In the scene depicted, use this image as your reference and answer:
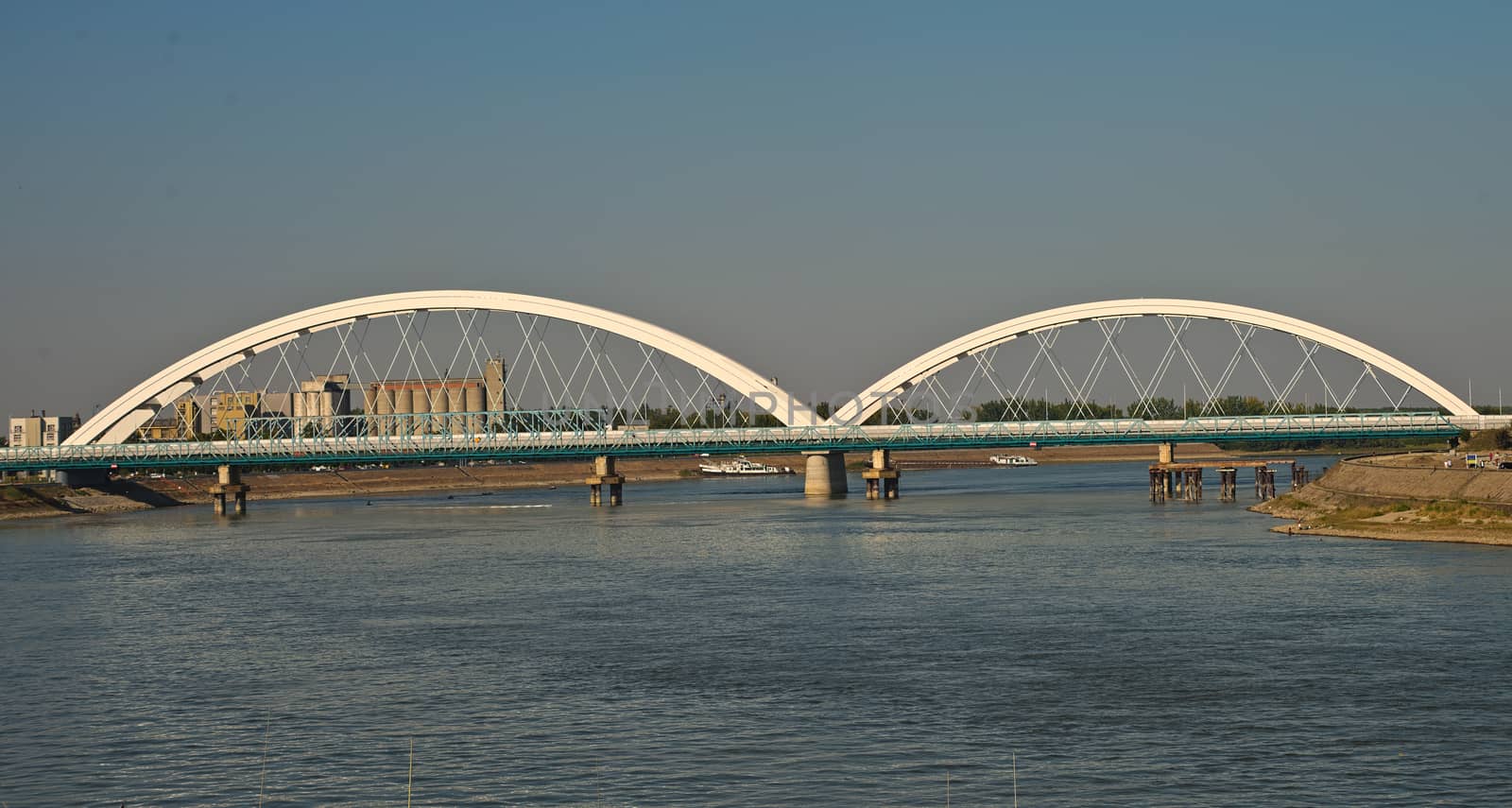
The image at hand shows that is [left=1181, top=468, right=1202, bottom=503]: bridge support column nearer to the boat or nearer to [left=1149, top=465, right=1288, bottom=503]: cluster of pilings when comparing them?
[left=1149, top=465, right=1288, bottom=503]: cluster of pilings

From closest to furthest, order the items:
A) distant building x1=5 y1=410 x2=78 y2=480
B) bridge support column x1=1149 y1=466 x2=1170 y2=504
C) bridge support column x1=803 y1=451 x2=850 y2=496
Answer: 1. bridge support column x1=1149 y1=466 x2=1170 y2=504
2. bridge support column x1=803 y1=451 x2=850 y2=496
3. distant building x1=5 y1=410 x2=78 y2=480

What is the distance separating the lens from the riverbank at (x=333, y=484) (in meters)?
111

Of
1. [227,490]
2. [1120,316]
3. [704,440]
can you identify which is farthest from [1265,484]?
[227,490]

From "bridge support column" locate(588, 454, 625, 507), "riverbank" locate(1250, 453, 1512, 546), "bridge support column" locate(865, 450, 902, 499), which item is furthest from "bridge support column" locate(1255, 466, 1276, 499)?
"bridge support column" locate(588, 454, 625, 507)

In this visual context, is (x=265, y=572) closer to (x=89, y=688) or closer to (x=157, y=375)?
(x=89, y=688)

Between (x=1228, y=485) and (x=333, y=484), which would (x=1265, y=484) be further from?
(x=333, y=484)

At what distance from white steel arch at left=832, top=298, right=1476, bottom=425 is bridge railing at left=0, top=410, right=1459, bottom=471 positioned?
10.5 ft

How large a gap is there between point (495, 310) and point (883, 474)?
1094 inches

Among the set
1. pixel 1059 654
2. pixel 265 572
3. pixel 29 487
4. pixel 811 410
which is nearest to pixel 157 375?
pixel 29 487

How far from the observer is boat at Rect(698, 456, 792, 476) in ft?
624

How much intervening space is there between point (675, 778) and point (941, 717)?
5720 mm

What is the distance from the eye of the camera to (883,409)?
11200 centimetres

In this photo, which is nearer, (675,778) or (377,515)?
(675,778)

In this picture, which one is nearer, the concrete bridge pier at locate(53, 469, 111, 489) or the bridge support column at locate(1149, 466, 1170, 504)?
the bridge support column at locate(1149, 466, 1170, 504)
